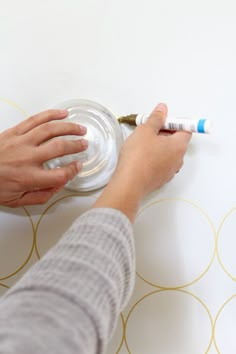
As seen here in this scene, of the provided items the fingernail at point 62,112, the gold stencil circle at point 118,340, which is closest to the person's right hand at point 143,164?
the fingernail at point 62,112

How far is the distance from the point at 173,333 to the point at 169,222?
0.15 metres

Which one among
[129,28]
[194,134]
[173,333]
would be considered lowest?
[173,333]

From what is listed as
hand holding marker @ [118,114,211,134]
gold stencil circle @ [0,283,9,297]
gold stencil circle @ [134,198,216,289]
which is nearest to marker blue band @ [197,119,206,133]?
hand holding marker @ [118,114,211,134]

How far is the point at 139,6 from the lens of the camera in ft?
1.86

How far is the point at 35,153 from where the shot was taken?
0.49 metres

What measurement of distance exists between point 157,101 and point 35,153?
0.60ft

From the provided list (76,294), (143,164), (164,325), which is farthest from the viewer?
(164,325)

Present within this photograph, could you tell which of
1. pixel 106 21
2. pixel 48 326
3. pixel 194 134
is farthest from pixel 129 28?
pixel 48 326

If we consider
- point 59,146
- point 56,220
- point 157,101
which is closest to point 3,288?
point 56,220

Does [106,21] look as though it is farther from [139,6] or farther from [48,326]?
[48,326]

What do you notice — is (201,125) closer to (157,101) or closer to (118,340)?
(157,101)

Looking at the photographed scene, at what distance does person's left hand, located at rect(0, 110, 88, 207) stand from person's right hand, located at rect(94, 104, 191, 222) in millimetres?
77

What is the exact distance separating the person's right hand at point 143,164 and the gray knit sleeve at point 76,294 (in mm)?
42

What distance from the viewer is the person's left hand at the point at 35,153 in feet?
1.63
